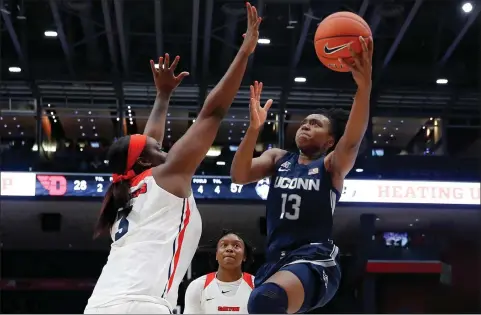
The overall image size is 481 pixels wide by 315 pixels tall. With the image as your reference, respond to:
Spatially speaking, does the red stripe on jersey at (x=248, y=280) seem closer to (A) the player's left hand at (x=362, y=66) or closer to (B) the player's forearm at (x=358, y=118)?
(B) the player's forearm at (x=358, y=118)

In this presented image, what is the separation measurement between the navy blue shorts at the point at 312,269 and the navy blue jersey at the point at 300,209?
0.06 metres

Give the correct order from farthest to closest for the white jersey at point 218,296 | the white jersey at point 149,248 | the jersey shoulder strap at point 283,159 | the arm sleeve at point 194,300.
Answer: the arm sleeve at point 194,300 < the white jersey at point 218,296 < the jersey shoulder strap at point 283,159 < the white jersey at point 149,248

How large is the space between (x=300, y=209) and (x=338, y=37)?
121 cm

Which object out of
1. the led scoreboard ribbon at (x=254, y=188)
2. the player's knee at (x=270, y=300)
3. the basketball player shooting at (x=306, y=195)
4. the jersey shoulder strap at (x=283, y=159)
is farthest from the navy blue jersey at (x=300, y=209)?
the led scoreboard ribbon at (x=254, y=188)

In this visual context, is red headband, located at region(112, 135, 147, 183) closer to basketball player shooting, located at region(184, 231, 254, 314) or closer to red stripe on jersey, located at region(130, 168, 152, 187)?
red stripe on jersey, located at region(130, 168, 152, 187)

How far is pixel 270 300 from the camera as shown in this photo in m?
4.38

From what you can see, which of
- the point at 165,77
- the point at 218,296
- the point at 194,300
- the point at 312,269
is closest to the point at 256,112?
the point at 165,77

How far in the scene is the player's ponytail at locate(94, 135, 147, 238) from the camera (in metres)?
3.49

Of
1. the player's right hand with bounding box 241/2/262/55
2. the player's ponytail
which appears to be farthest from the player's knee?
the player's right hand with bounding box 241/2/262/55

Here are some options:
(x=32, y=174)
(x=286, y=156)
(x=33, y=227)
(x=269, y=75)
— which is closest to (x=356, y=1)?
(x=269, y=75)

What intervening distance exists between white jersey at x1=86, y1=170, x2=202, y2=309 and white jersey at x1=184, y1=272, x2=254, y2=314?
3.11 m

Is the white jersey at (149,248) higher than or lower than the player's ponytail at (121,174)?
lower

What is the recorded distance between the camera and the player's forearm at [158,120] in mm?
4367

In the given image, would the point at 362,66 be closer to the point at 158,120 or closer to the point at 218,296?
the point at 158,120
